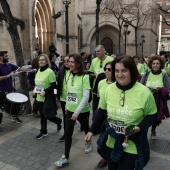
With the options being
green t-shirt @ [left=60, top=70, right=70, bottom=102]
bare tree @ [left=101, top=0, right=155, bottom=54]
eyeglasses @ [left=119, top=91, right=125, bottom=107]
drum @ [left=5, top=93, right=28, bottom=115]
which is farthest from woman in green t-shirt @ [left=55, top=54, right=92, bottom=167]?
bare tree @ [left=101, top=0, right=155, bottom=54]

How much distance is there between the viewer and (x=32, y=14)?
17391mm

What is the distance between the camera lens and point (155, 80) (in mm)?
4855

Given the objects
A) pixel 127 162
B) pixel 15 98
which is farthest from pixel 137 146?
pixel 15 98

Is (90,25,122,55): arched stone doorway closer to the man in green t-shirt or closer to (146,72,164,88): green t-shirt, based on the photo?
the man in green t-shirt

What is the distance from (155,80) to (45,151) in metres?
2.67

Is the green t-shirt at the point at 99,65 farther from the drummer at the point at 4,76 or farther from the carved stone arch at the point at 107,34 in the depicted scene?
the carved stone arch at the point at 107,34

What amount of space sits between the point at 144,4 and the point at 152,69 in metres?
32.8

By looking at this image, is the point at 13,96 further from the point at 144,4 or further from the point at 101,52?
the point at 144,4

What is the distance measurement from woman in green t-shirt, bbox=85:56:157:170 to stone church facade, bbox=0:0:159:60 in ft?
42.3

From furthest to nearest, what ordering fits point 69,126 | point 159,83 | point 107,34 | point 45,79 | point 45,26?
point 107,34 → point 45,26 → point 45,79 → point 159,83 → point 69,126

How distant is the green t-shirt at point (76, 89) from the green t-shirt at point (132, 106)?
149 cm

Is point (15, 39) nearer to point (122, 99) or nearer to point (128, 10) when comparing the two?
point (122, 99)

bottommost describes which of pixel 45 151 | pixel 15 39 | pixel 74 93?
pixel 45 151

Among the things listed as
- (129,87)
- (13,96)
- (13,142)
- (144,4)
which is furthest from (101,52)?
(144,4)
